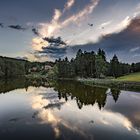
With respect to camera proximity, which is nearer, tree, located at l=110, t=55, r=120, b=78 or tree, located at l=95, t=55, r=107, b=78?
tree, located at l=95, t=55, r=107, b=78

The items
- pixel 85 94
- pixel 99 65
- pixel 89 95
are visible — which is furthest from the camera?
pixel 99 65

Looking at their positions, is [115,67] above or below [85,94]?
above

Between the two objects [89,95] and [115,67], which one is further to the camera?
[115,67]

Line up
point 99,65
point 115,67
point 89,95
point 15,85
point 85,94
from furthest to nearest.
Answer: point 115,67, point 99,65, point 15,85, point 85,94, point 89,95

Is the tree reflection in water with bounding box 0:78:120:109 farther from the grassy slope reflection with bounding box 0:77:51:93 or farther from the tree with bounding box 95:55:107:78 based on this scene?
the tree with bounding box 95:55:107:78

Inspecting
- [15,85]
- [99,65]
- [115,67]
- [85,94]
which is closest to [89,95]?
[85,94]

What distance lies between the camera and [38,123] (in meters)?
25.4

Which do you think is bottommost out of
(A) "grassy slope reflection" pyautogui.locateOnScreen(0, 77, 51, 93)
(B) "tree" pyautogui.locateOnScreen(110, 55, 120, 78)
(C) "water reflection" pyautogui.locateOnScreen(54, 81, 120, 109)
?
(C) "water reflection" pyautogui.locateOnScreen(54, 81, 120, 109)

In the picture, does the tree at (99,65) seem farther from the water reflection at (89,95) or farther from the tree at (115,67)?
the water reflection at (89,95)

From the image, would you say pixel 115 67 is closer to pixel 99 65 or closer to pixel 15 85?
pixel 99 65

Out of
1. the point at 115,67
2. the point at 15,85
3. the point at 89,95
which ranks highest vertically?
the point at 115,67

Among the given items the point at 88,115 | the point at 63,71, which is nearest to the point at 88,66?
the point at 63,71

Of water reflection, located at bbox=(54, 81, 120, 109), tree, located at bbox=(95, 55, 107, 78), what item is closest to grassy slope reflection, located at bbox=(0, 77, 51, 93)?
water reflection, located at bbox=(54, 81, 120, 109)

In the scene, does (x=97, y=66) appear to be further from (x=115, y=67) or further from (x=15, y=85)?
(x=15, y=85)
